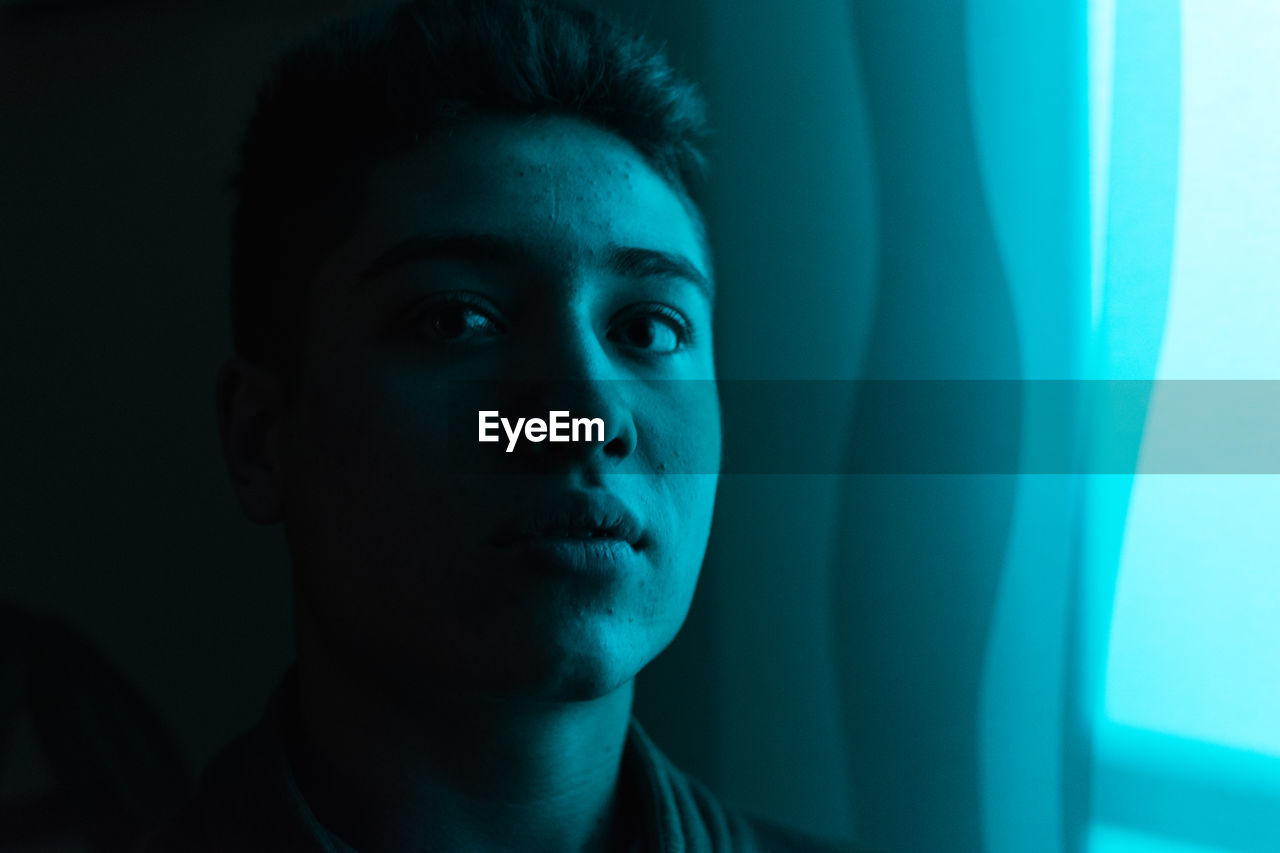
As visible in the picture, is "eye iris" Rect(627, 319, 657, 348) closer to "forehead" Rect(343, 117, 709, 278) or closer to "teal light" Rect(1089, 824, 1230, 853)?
"forehead" Rect(343, 117, 709, 278)

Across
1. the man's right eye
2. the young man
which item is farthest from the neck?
the man's right eye

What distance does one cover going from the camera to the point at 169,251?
2.54ft

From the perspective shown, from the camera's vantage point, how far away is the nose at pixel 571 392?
2.15 feet

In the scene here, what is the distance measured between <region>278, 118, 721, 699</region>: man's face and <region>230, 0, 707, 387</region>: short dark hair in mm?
18

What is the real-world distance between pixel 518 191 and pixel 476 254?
0.05 meters

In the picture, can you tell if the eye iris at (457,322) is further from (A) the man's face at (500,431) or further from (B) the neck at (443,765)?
(B) the neck at (443,765)

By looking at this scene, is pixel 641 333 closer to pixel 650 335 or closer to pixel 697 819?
pixel 650 335

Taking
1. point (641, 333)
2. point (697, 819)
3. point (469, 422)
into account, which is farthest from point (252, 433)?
point (697, 819)

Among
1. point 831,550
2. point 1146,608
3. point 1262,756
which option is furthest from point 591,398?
point 1262,756

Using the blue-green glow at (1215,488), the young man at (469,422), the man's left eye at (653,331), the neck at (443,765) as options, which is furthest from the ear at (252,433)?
the blue-green glow at (1215,488)

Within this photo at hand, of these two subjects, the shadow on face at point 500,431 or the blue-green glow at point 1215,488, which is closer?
the shadow on face at point 500,431

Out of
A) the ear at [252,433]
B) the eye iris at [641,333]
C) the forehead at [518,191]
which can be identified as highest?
the forehead at [518,191]

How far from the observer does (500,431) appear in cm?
65

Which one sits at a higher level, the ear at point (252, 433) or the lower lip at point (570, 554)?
the ear at point (252, 433)
